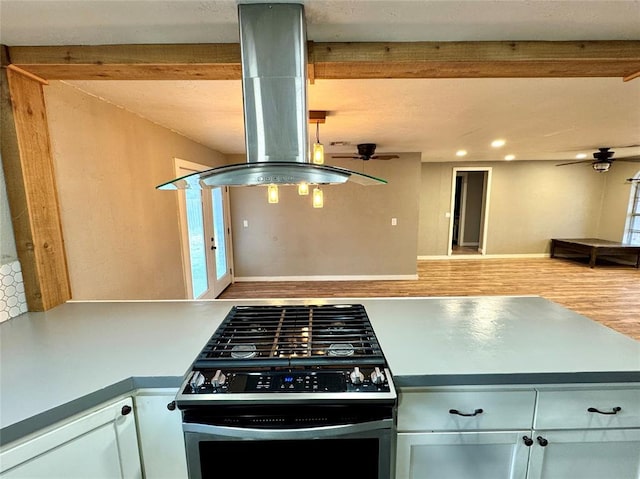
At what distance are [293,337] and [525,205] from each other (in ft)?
24.1

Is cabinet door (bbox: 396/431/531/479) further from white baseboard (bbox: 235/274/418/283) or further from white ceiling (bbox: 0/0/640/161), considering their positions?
white baseboard (bbox: 235/274/418/283)

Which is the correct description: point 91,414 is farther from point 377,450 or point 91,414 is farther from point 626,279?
point 626,279

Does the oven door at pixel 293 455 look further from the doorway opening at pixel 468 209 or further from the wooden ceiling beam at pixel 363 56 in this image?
the doorway opening at pixel 468 209

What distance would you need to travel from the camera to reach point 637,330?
3.16m

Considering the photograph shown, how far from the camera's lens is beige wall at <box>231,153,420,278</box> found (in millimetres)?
4961

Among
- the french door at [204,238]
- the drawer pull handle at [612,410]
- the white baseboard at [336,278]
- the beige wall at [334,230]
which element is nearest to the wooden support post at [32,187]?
the french door at [204,238]

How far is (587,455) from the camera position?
1.09 meters

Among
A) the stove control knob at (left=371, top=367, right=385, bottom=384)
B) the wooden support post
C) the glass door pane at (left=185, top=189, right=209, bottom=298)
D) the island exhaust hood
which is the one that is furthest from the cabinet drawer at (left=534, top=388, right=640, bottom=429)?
the glass door pane at (left=185, top=189, right=209, bottom=298)

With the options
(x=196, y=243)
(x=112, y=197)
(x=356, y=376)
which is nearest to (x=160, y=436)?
(x=356, y=376)

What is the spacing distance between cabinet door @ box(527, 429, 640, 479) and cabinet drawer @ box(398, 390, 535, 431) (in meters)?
0.13

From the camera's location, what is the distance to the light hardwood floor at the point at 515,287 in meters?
3.91

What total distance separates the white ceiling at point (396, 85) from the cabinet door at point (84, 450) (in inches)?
59.2

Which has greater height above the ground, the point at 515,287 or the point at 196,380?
the point at 196,380

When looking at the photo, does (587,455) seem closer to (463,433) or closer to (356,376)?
(463,433)
